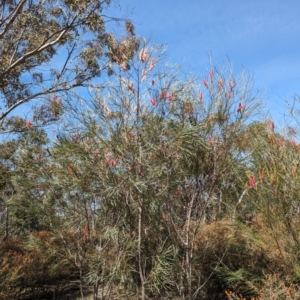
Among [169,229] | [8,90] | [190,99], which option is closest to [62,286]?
[8,90]

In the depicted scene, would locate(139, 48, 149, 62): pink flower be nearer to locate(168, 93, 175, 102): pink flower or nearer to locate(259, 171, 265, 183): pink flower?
locate(168, 93, 175, 102): pink flower

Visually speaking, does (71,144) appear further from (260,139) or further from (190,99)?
(260,139)

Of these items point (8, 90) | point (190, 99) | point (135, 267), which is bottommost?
point (135, 267)

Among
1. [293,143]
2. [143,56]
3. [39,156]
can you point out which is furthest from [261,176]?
[39,156]

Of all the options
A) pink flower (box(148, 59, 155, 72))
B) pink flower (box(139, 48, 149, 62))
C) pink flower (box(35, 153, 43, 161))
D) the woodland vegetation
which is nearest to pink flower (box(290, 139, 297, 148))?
the woodland vegetation

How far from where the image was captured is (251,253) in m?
5.33

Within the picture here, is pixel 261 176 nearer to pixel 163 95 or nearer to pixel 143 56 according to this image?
pixel 163 95

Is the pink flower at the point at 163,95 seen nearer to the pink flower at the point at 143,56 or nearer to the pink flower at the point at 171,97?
the pink flower at the point at 171,97

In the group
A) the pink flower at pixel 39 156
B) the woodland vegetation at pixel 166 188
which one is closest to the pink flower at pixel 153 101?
the woodland vegetation at pixel 166 188

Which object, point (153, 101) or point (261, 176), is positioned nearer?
point (261, 176)

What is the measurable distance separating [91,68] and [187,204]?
260 inches

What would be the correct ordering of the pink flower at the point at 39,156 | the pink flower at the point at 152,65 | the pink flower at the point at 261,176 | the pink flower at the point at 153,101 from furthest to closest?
the pink flower at the point at 39,156, the pink flower at the point at 152,65, the pink flower at the point at 153,101, the pink flower at the point at 261,176

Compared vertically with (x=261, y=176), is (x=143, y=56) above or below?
above

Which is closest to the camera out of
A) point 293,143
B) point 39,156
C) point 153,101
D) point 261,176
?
point 261,176
